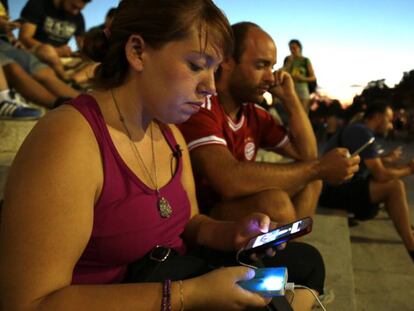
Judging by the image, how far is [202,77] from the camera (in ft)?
4.99

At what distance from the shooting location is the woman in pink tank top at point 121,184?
45.8 inches

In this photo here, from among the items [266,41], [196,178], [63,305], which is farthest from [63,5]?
[63,305]

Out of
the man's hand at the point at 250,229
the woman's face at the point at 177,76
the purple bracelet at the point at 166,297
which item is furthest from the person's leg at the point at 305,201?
the purple bracelet at the point at 166,297

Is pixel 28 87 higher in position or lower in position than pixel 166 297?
lower

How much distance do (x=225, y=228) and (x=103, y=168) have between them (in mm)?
679

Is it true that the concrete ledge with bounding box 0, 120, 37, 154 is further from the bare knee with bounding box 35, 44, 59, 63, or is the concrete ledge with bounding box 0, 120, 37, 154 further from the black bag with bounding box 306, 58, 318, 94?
the black bag with bounding box 306, 58, 318, 94

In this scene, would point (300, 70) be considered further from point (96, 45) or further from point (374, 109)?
point (96, 45)

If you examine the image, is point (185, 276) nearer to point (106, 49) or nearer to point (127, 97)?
point (127, 97)

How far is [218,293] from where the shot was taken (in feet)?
4.38

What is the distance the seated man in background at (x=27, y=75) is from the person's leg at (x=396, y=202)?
337 centimetres

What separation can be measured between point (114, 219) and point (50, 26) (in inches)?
168

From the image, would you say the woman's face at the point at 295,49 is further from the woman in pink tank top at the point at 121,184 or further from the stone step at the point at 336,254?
the woman in pink tank top at the point at 121,184

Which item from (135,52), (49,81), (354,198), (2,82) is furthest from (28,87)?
(354,198)

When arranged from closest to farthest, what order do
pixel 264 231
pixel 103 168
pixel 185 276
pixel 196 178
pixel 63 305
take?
pixel 63 305, pixel 103 168, pixel 185 276, pixel 264 231, pixel 196 178
